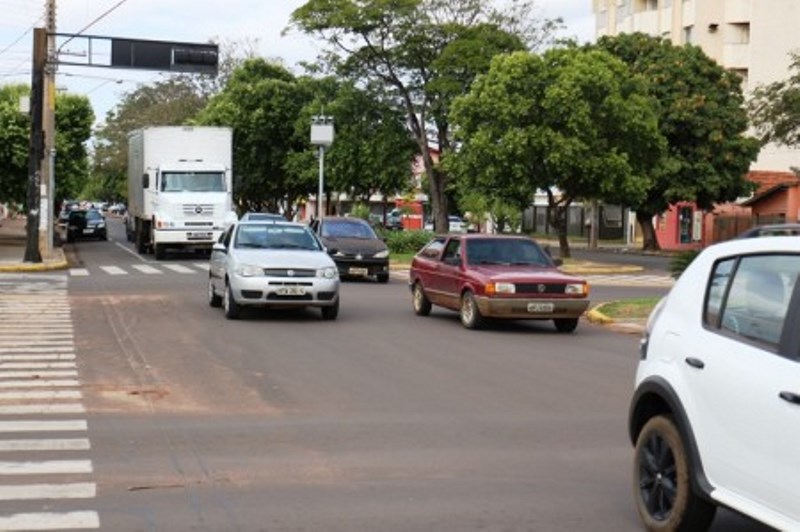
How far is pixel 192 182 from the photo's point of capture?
3716 centimetres

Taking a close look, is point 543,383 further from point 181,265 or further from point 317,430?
point 181,265

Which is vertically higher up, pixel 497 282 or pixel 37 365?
pixel 497 282

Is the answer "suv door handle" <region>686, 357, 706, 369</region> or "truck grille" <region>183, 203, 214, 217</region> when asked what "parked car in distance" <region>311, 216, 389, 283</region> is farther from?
"suv door handle" <region>686, 357, 706, 369</region>

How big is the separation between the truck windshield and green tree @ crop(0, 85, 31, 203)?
1164 cm

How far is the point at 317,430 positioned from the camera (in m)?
8.80

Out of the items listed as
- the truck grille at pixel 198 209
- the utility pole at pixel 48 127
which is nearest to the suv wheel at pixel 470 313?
the utility pole at pixel 48 127

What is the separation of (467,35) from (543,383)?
1569 inches

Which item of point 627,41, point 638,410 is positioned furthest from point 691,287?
point 627,41

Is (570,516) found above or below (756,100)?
below

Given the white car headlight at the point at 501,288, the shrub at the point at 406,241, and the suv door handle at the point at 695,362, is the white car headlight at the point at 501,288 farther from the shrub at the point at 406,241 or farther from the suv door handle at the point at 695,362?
the shrub at the point at 406,241

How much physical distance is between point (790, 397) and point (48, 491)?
4.45 m

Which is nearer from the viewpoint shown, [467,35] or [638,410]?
[638,410]

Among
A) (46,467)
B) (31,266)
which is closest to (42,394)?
(46,467)

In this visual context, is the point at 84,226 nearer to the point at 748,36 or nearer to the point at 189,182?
the point at 189,182
